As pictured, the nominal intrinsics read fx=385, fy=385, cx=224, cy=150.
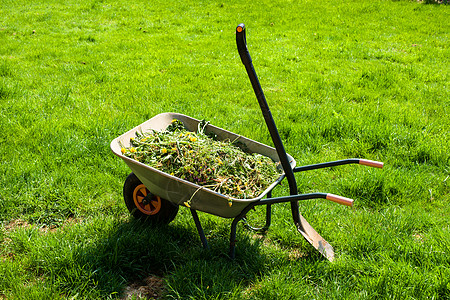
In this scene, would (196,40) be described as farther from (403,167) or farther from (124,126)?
(403,167)

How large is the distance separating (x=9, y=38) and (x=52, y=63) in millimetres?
2055

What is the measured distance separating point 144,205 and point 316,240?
1337 millimetres

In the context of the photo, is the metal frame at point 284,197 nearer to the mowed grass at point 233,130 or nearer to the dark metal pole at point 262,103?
the dark metal pole at point 262,103

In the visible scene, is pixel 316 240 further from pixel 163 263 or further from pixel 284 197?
pixel 163 263

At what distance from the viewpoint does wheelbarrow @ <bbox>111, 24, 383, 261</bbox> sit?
2393mm

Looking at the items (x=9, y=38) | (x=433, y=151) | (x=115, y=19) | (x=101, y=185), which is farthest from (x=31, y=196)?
(x=115, y=19)

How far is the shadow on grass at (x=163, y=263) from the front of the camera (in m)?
2.54

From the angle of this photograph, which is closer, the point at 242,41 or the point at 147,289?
the point at 242,41

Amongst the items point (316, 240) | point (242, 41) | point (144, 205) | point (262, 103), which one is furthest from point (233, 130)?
point (242, 41)

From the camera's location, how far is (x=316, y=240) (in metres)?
2.81

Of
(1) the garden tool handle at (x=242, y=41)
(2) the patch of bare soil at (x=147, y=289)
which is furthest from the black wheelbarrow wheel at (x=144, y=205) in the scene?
(1) the garden tool handle at (x=242, y=41)

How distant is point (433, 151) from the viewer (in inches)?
158

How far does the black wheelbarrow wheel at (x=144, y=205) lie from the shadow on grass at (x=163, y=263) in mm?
74

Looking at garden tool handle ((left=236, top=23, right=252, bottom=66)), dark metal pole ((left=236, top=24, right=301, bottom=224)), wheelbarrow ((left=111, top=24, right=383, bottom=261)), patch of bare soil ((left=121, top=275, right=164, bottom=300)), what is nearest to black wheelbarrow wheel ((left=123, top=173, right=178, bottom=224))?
wheelbarrow ((left=111, top=24, right=383, bottom=261))
